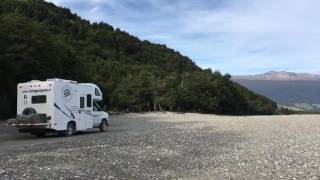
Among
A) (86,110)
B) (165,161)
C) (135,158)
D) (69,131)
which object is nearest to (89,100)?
(86,110)

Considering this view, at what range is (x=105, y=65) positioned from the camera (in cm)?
13575

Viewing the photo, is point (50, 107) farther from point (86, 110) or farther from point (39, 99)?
point (86, 110)

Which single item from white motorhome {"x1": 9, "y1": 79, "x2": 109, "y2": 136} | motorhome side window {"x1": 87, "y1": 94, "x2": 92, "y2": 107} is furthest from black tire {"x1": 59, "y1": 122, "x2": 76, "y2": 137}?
motorhome side window {"x1": 87, "y1": 94, "x2": 92, "y2": 107}

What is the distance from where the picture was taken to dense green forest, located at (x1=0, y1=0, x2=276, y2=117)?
2190 inches

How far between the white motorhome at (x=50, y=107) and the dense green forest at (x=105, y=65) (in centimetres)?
1930

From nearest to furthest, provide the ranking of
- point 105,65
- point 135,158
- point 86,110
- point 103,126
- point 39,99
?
point 135,158 < point 39,99 < point 86,110 < point 103,126 < point 105,65

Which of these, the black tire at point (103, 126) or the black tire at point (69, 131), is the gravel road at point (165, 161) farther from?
the black tire at point (103, 126)

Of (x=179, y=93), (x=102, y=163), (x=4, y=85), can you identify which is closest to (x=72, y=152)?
(x=102, y=163)

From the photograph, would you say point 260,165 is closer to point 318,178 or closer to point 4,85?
point 318,178

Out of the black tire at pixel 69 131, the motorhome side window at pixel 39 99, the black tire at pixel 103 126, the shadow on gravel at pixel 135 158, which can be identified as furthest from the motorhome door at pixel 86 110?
the shadow on gravel at pixel 135 158

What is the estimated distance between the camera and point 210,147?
2594 centimetres

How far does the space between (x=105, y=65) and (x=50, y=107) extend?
104 metres

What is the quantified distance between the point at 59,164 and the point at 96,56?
130413mm

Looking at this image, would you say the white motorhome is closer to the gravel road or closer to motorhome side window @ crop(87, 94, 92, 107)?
motorhome side window @ crop(87, 94, 92, 107)
